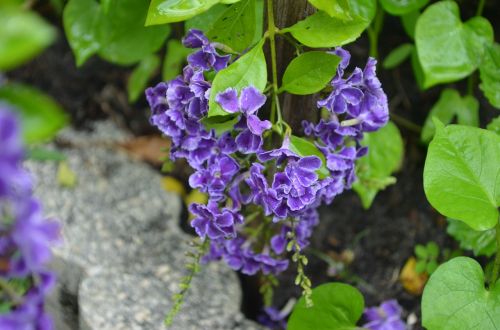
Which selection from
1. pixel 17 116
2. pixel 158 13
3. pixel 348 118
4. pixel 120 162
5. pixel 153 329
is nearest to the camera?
pixel 17 116

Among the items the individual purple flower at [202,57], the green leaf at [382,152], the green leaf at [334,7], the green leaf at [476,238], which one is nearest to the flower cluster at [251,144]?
the individual purple flower at [202,57]

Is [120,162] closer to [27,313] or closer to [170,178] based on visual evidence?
[170,178]

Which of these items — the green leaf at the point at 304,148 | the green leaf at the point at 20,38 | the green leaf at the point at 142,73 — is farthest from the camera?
the green leaf at the point at 142,73

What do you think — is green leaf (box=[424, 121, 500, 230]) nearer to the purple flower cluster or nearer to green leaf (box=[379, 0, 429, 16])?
green leaf (box=[379, 0, 429, 16])

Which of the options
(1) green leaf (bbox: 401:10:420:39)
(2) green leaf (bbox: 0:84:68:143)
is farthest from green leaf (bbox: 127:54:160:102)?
(2) green leaf (bbox: 0:84:68:143)

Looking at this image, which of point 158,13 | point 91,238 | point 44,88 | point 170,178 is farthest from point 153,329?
point 44,88

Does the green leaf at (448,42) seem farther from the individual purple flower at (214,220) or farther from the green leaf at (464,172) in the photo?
the individual purple flower at (214,220)
